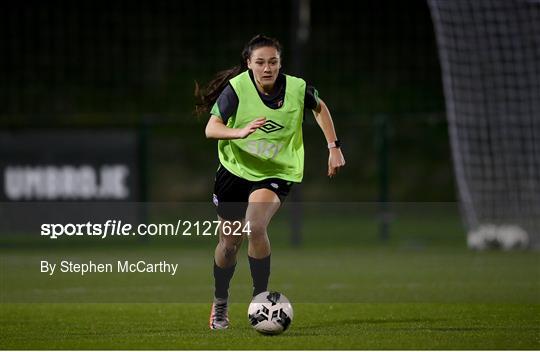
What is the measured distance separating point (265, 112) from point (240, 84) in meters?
0.23

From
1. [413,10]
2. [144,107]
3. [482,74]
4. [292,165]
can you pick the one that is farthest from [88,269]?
[413,10]

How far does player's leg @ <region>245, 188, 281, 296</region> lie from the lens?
715 centimetres

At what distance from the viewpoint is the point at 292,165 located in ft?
24.5

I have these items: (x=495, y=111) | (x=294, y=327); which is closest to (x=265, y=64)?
(x=294, y=327)

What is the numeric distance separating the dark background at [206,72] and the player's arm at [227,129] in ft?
55.3

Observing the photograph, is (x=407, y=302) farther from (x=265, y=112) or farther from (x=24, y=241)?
(x=24, y=241)

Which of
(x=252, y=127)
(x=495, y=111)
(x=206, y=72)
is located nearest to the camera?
(x=252, y=127)

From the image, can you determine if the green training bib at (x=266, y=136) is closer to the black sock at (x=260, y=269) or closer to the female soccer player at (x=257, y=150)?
the female soccer player at (x=257, y=150)

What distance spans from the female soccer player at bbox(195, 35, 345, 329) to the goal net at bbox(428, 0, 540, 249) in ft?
24.6

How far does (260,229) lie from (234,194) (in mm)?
382

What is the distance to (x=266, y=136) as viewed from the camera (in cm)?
741

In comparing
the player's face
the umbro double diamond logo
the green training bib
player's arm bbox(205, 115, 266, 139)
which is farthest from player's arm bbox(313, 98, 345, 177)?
player's arm bbox(205, 115, 266, 139)

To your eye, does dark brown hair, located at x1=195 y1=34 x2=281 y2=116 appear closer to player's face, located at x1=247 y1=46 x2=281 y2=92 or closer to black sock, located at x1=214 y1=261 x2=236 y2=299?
player's face, located at x1=247 y1=46 x2=281 y2=92

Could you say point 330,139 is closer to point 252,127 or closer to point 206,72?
point 252,127
